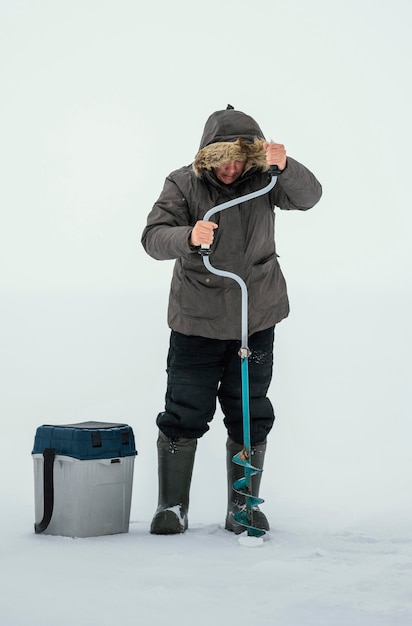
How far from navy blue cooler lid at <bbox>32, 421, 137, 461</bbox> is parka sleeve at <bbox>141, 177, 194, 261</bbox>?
0.55 meters

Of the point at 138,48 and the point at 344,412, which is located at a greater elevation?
the point at 138,48

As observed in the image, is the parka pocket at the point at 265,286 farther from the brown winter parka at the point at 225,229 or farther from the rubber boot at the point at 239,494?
the rubber boot at the point at 239,494

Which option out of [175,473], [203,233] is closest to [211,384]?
[175,473]

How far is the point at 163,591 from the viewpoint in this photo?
2121mm

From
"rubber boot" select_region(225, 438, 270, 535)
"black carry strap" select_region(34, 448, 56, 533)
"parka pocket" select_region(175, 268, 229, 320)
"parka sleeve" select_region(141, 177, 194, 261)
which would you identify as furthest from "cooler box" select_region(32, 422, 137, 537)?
"parka sleeve" select_region(141, 177, 194, 261)

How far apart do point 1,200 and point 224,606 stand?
42.9 ft

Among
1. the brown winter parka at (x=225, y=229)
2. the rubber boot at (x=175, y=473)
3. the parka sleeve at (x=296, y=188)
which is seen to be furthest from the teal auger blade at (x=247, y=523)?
the parka sleeve at (x=296, y=188)

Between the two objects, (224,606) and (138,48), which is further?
(138,48)

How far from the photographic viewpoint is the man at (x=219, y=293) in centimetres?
294

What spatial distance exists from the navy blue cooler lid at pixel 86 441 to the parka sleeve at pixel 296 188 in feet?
2.88

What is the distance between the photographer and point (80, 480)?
112 inches

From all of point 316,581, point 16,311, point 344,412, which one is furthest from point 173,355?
point 16,311

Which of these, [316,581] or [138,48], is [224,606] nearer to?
[316,581]

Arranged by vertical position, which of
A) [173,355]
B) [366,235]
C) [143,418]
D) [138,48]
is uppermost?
[138,48]
